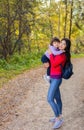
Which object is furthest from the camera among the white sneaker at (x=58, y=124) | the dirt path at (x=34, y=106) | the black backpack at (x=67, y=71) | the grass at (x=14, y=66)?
the grass at (x=14, y=66)

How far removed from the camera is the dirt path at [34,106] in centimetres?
725

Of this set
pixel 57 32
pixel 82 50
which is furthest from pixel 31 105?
pixel 82 50

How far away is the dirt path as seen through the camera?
7.25 metres

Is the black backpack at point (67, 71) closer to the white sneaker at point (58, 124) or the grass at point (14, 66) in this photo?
the white sneaker at point (58, 124)

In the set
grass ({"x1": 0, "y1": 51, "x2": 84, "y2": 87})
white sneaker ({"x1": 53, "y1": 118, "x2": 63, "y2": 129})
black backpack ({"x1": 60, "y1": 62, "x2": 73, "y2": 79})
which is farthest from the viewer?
grass ({"x1": 0, "y1": 51, "x2": 84, "y2": 87})

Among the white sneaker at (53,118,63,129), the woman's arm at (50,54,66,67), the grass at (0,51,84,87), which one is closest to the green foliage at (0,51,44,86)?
the grass at (0,51,84,87)

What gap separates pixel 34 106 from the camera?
911 cm

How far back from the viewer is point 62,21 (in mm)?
46000

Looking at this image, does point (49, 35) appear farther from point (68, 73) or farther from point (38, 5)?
point (68, 73)

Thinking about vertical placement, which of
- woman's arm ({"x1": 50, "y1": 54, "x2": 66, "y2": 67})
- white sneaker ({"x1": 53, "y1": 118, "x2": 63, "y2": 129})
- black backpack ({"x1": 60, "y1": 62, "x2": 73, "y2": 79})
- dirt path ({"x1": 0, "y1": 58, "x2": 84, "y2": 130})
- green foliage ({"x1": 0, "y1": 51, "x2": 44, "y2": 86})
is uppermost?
woman's arm ({"x1": 50, "y1": 54, "x2": 66, "y2": 67})

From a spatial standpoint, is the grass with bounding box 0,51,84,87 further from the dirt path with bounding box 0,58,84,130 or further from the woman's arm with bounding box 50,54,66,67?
the woman's arm with bounding box 50,54,66,67

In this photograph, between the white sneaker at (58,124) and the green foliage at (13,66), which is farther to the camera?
the green foliage at (13,66)

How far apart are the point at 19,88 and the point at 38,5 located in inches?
532

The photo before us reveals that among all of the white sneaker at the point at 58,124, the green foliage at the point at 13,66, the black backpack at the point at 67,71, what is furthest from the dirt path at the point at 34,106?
the green foliage at the point at 13,66
